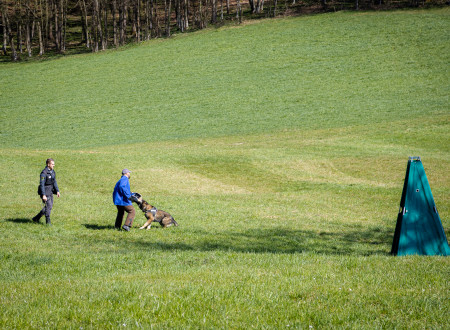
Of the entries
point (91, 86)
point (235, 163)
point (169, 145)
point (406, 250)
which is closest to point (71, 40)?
point (91, 86)

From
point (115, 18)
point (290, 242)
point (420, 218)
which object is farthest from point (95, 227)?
point (115, 18)

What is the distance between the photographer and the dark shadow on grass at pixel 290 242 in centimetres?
1195

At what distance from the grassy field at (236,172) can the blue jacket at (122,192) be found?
3.50 feet

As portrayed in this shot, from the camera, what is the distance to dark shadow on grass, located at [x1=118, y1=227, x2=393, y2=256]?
39.2ft

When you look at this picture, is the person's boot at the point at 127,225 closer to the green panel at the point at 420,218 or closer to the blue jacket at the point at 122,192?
the blue jacket at the point at 122,192

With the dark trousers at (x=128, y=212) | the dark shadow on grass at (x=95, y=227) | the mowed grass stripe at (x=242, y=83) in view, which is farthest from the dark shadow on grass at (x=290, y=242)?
the mowed grass stripe at (x=242, y=83)

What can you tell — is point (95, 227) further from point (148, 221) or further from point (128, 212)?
point (148, 221)

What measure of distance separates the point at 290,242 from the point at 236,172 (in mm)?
13300

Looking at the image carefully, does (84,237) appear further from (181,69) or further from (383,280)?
(181,69)

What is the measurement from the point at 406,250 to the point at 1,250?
10.3 metres

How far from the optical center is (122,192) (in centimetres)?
1384

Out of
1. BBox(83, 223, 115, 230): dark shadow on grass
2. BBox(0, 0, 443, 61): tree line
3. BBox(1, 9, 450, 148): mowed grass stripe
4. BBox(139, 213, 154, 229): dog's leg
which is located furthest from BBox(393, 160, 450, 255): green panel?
BBox(0, 0, 443, 61): tree line

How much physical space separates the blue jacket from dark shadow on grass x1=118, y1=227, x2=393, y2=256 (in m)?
1.61

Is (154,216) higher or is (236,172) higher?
(154,216)
